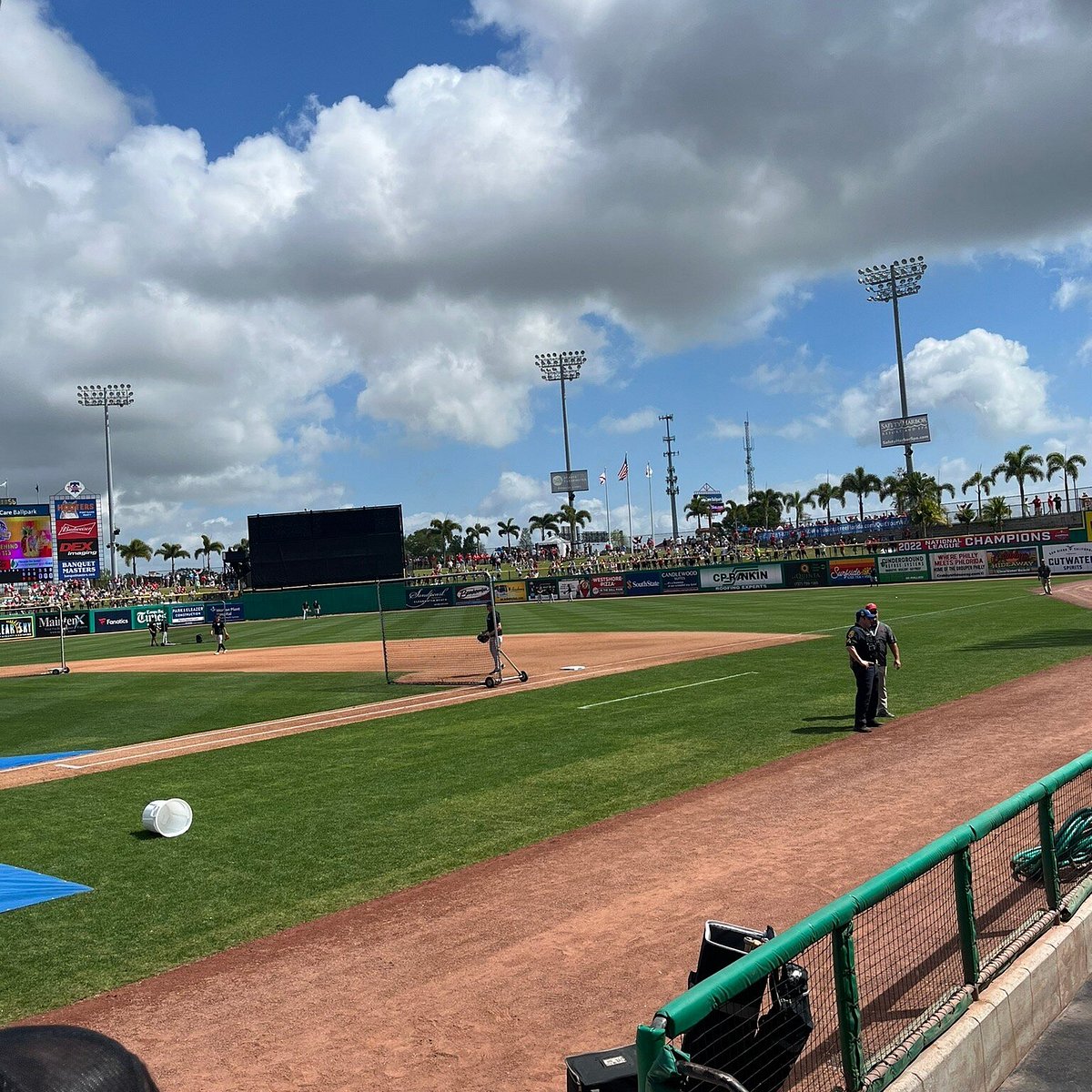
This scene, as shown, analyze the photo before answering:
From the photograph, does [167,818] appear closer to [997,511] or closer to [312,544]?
[312,544]

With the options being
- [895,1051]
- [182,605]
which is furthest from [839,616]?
[182,605]

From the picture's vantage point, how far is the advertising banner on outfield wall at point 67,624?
63.2m

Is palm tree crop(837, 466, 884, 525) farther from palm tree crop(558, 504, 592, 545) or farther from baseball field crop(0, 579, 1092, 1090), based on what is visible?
baseball field crop(0, 579, 1092, 1090)

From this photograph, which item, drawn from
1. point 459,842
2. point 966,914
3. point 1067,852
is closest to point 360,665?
point 459,842

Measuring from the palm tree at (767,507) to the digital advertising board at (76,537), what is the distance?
313 feet

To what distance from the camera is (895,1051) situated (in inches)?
181

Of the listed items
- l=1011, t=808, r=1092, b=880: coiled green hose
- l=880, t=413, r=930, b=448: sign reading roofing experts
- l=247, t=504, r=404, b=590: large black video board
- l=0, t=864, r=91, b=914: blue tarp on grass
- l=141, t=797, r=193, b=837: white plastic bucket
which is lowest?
l=0, t=864, r=91, b=914: blue tarp on grass

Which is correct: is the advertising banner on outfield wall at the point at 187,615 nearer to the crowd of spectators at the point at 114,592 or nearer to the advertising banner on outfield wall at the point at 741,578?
the crowd of spectators at the point at 114,592

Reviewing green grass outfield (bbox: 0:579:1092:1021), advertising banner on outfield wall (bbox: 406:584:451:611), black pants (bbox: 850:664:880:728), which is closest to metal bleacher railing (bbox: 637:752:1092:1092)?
green grass outfield (bbox: 0:579:1092:1021)

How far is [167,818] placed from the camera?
10.4 meters

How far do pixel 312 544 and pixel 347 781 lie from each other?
5398 cm

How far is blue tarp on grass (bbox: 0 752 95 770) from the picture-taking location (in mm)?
15677

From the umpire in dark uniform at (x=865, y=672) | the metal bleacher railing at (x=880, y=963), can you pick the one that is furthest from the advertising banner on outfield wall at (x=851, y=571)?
the metal bleacher railing at (x=880, y=963)

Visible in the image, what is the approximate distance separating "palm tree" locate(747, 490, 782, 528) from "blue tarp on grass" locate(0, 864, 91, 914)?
139566mm
